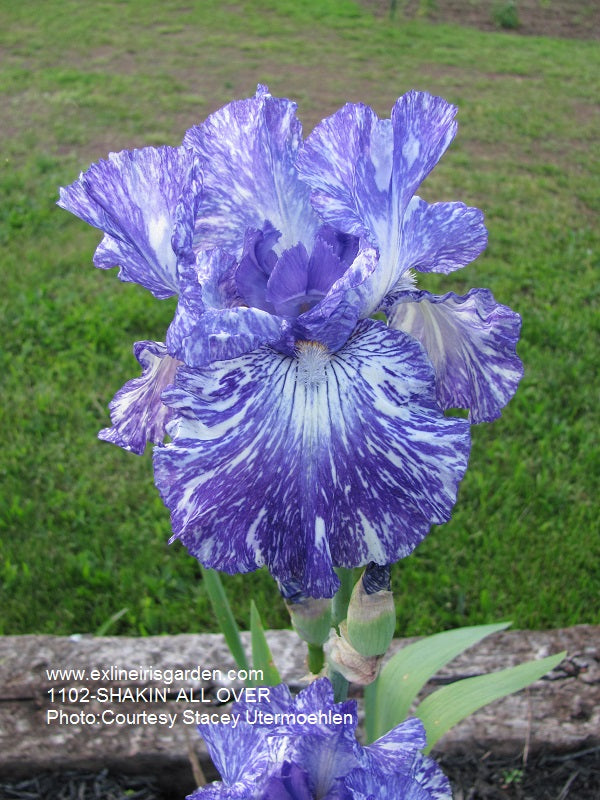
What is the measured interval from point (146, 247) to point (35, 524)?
2027mm

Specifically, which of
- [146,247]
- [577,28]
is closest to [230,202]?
[146,247]

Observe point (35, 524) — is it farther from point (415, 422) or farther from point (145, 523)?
point (415, 422)

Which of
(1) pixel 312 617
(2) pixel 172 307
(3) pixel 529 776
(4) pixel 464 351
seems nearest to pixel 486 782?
(3) pixel 529 776

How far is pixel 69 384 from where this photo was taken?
3379 mm

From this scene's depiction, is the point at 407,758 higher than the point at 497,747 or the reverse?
higher

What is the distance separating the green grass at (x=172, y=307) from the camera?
2.53 metres

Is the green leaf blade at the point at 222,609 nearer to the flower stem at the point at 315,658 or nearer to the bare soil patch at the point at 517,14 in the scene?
the flower stem at the point at 315,658

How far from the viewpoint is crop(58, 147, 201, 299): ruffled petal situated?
95cm

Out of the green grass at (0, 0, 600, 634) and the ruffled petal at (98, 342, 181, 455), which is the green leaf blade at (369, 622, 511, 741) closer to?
the ruffled petal at (98, 342, 181, 455)

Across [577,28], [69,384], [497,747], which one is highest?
[577,28]

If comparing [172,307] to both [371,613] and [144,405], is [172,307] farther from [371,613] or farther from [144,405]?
[371,613]

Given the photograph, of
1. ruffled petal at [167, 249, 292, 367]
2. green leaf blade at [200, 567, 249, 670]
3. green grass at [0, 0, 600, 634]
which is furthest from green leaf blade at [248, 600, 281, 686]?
green grass at [0, 0, 600, 634]

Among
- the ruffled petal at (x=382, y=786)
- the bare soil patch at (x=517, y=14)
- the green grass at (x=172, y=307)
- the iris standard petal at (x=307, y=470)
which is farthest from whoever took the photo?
the bare soil patch at (x=517, y=14)

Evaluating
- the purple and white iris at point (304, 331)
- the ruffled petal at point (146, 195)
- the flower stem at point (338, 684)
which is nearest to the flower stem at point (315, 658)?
the flower stem at point (338, 684)
